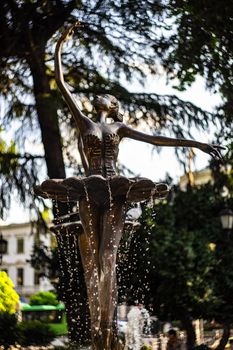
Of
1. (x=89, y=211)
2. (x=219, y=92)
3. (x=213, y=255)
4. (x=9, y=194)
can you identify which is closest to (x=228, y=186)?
(x=213, y=255)

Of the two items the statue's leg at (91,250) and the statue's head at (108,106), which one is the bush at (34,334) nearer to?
the statue's leg at (91,250)

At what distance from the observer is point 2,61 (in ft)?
52.0

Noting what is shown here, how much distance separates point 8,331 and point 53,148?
5811 mm

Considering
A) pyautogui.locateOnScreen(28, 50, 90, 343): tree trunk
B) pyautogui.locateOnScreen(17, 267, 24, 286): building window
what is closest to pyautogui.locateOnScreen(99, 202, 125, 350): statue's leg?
pyautogui.locateOnScreen(28, 50, 90, 343): tree trunk

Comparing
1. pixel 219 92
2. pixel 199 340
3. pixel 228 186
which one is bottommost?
pixel 199 340

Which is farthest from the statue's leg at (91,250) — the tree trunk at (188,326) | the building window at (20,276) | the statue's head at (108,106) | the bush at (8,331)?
the building window at (20,276)

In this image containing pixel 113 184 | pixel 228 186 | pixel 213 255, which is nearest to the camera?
pixel 113 184

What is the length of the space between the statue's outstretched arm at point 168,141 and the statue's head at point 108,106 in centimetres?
34

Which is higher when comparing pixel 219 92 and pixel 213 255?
pixel 219 92

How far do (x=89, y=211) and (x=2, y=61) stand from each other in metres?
9.30

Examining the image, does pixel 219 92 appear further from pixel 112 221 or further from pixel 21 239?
pixel 21 239

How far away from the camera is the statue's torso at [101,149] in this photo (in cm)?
765

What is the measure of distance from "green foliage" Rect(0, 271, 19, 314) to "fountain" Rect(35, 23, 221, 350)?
5279 mm

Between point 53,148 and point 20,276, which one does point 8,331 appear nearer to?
point 53,148
